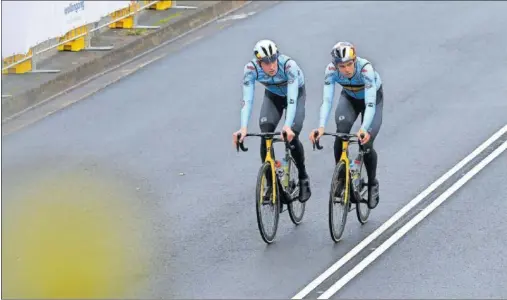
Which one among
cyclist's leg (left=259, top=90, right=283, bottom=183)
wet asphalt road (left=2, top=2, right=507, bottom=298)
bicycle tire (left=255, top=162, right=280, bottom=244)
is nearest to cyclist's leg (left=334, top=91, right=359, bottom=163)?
cyclist's leg (left=259, top=90, right=283, bottom=183)

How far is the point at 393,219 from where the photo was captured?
1439cm

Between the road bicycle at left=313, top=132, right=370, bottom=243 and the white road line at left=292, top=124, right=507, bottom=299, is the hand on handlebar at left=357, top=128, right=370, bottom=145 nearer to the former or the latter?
the road bicycle at left=313, top=132, right=370, bottom=243

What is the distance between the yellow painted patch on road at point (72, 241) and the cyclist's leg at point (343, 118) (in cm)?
209

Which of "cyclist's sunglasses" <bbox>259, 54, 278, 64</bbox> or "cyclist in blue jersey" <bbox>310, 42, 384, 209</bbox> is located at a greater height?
"cyclist's sunglasses" <bbox>259, 54, 278, 64</bbox>

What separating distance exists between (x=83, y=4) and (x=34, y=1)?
1511mm

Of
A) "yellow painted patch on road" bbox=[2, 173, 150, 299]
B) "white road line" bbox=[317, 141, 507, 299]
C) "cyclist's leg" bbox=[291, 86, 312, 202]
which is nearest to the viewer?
"white road line" bbox=[317, 141, 507, 299]

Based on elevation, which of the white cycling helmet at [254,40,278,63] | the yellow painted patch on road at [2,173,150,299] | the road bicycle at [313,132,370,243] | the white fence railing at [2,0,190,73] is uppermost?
the white cycling helmet at [254,40,278,63]

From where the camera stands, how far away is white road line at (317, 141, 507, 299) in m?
12.5

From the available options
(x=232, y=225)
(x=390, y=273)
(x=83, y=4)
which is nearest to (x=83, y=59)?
(x=83, y=4)

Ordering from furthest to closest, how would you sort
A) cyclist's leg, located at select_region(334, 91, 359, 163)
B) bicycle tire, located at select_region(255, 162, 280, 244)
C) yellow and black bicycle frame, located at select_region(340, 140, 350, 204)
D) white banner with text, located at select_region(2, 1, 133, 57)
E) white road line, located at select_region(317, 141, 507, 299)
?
white banner with text, located at select_region(2, 1, 133, 57) → cyclist's leg, located at select_region(334, 91, 359, 163) → yellow and black bicycle frame, located at select_region(340, 140, 350, 204) → bicycle tire, located at select_region(255, 162, 280, 244) → white road line, located at select_region(317, 141, 507, 299)

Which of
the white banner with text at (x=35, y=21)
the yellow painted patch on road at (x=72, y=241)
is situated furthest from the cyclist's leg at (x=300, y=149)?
the white banner with text at (x=35, y=21)

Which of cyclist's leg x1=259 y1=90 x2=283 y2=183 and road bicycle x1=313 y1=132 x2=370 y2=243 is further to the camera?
cyclist's leg x1=259 y1=90 x2=283 y2=183

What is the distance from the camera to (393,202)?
49.1 ft

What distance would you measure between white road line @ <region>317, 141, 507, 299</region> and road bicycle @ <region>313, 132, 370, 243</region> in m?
0.45
